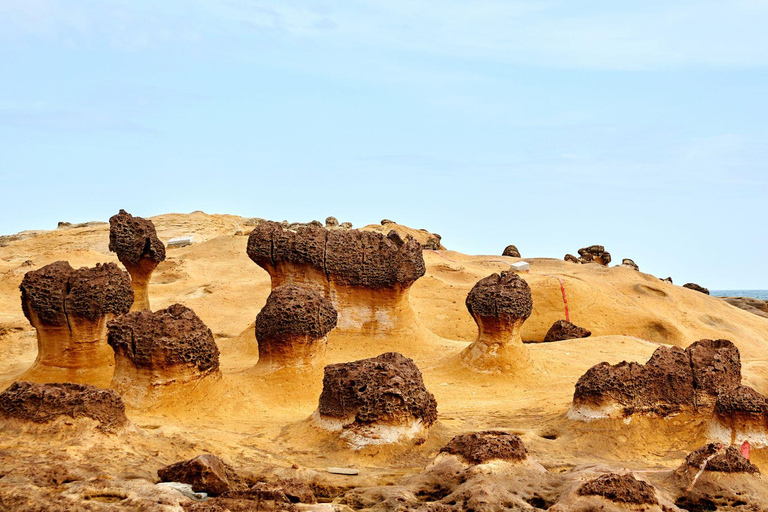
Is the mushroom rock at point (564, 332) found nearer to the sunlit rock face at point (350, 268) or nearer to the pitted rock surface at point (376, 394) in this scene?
the sunlit rock face at point (350, 268)

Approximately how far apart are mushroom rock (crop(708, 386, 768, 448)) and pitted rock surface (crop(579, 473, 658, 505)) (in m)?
2.59

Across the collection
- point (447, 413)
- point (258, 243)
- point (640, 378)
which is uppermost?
point (258, 243)

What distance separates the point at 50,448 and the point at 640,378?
5.04 metres

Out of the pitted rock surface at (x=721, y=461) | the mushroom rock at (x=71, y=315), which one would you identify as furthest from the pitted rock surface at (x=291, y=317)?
the pitted rock surface at (x=721, y=461)

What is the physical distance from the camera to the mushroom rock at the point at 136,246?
10648 mm

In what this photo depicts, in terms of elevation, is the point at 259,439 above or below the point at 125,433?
below

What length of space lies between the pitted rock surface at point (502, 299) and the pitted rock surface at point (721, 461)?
5.13m

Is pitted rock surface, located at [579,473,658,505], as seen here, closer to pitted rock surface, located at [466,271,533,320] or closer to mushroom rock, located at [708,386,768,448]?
mushroom rock, located at [708,386,768,448]

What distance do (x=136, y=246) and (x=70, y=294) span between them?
89.7 inches

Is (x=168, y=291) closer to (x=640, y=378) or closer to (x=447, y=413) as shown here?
(x=447, y=413)

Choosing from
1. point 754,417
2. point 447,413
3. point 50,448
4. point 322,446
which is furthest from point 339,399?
point 754,417

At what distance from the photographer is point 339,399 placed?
6.12 m

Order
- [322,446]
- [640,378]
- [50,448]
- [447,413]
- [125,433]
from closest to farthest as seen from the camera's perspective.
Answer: [50,448] < [125,433] < [322,446] < [640,378] < [447,413]

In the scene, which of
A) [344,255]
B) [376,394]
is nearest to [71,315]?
[344,255]
